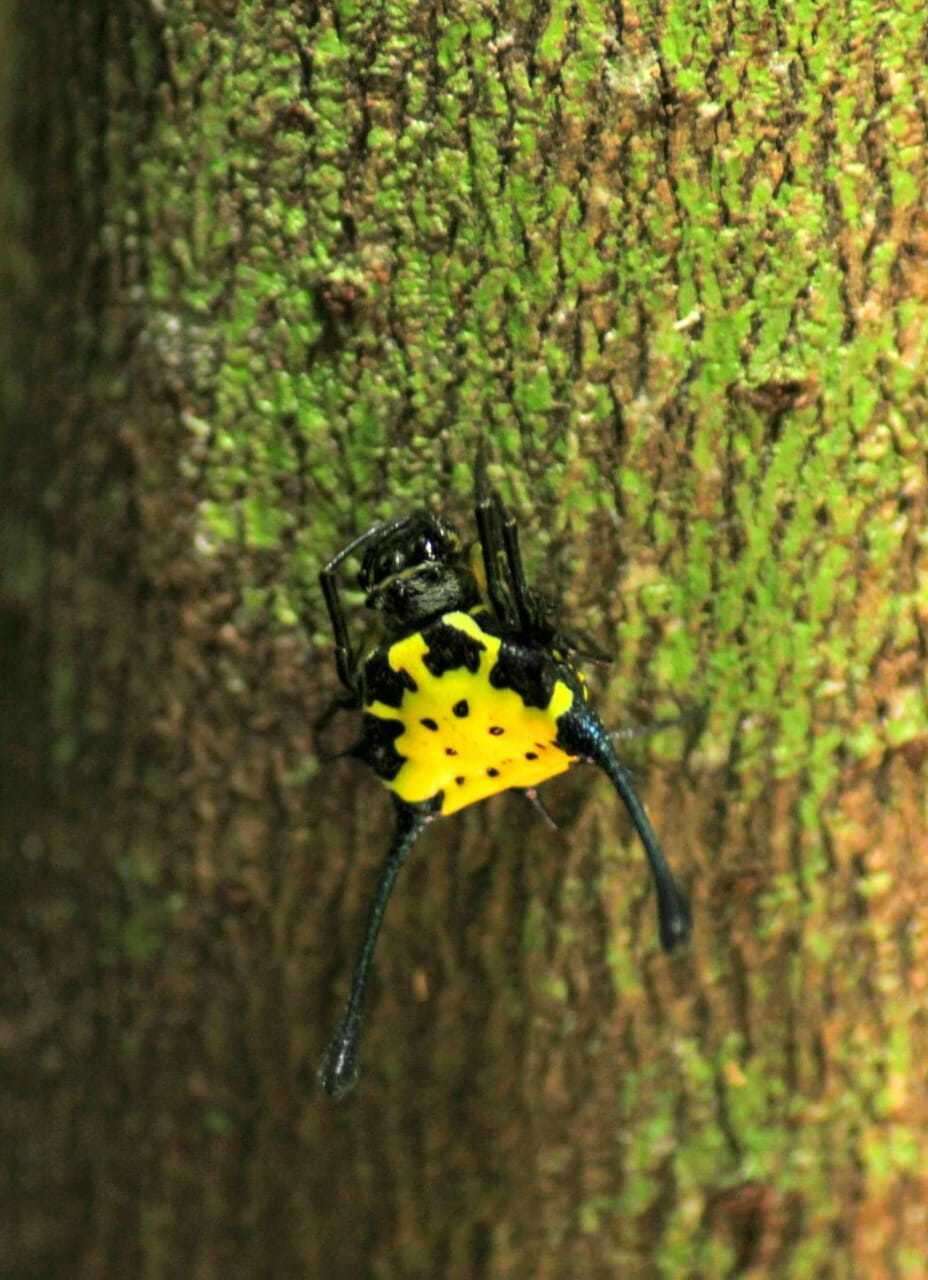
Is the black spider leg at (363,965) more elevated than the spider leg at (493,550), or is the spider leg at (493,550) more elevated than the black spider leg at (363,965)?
the spider leg at (493,550)

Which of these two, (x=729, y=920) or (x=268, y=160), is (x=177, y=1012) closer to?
(x=729, y=920)

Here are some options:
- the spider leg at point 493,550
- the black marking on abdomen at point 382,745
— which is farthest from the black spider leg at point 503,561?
the black marking on abdomen at point 382,745

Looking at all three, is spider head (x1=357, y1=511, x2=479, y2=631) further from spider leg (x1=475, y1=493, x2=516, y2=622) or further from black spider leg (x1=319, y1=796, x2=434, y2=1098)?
black spider leg (x1=319, y1=796, x2=434, y2=1098)

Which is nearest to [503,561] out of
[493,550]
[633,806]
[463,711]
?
[493,550]

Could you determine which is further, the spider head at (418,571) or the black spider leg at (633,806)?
the spider head at (418,571)

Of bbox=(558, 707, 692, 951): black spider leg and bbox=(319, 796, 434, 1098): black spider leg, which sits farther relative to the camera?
bbox=(319, 796, 434, 1098): black spider leg

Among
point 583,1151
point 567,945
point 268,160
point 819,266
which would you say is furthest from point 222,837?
point 819,266

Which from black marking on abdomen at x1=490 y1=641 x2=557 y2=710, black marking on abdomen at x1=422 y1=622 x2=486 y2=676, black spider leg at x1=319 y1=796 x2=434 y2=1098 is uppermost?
black marking on abdomen at x1=422 y1=622 x2=486 y2=676

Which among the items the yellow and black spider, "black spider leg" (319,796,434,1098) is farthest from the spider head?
"black spider leg" (319,796,434,1098)

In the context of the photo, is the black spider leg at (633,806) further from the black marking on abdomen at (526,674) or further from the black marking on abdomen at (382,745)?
the black marking on abdomen at (382,745)

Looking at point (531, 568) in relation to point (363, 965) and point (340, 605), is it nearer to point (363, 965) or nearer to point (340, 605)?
point (340, 605)
